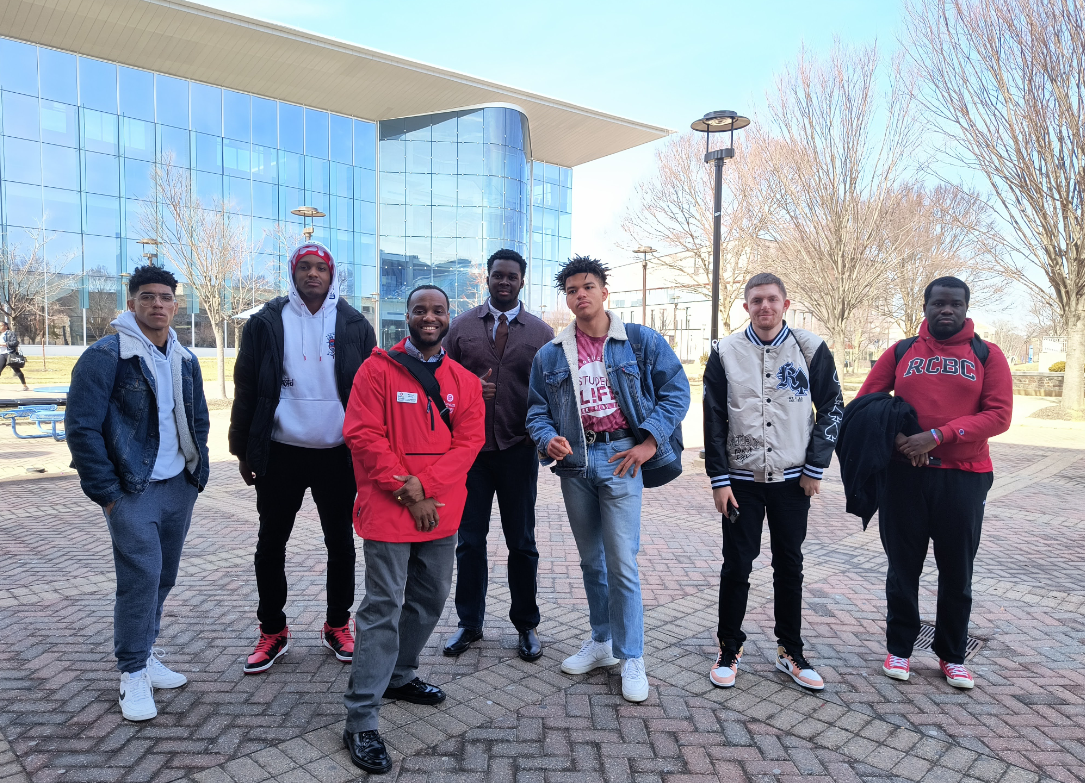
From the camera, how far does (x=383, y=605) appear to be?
290 centimetres

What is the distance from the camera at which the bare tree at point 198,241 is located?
850 inches

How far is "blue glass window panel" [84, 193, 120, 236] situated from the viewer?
105ft

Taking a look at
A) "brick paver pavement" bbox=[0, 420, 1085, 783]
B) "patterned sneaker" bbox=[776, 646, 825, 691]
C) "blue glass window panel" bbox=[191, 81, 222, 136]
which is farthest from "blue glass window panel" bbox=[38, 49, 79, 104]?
"patterned sneaker" bbox=[776, 646, 825, 691]

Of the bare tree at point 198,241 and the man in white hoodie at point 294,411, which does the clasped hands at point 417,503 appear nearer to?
the man in white hoodie at point 294,411

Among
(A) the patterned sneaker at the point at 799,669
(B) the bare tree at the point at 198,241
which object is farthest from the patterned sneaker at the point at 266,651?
(B) the bare tree at the point at 198,241

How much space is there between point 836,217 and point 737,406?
63.4 ft

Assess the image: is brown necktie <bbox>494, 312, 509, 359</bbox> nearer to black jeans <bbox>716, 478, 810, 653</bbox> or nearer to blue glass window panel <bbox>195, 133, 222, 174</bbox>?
black jeans <bbox>716, 478, 810, 653</bbox>

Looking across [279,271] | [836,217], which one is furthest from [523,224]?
[836,217]

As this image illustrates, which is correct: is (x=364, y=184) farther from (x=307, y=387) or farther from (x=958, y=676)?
(x=958, y=676)

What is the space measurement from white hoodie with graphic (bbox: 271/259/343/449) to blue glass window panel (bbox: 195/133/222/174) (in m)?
35.6

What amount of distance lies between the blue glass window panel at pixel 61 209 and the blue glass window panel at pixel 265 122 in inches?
336

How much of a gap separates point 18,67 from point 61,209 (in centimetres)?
571

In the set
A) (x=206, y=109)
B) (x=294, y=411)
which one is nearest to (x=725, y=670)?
(x=294, y=411)

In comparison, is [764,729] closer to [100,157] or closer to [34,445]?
[34,445]
